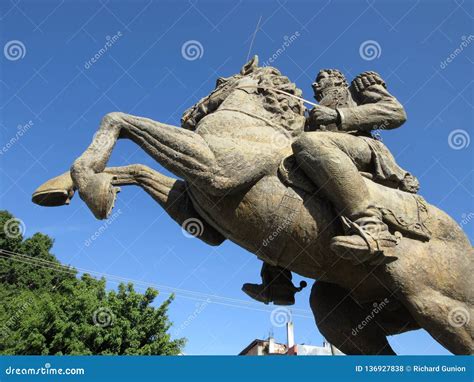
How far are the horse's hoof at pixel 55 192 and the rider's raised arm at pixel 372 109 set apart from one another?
2.67 m

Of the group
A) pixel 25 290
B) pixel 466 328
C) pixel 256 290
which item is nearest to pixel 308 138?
pixel 256 290

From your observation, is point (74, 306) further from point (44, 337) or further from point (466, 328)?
point (466, 328)

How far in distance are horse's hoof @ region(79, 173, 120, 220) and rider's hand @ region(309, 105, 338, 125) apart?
2.15 meters

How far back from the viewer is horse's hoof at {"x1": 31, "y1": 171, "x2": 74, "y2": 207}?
423 cm

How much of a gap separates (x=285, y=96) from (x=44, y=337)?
501 inches

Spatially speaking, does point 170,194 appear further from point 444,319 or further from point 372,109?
point 444,319

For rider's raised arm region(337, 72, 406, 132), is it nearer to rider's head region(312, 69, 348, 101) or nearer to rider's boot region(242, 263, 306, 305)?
rider's head region(312, 69, 348, 101)

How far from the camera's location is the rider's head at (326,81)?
5.58 meters

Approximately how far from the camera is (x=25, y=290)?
22.8m

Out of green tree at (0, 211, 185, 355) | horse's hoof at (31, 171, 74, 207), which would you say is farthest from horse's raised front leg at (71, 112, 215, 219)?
green tree at (0, 211, 185, 355)

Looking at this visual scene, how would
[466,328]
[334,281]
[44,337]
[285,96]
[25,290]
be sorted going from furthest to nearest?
[25,290], [44,337], [285,96], [334,281], [466,328]

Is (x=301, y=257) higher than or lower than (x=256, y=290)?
higher

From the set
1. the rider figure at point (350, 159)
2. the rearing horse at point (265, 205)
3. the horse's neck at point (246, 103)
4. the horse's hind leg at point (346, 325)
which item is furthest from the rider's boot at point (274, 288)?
the horse's neck at point (246, 103)

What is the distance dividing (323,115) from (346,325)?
85.5 inches
